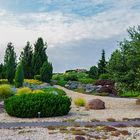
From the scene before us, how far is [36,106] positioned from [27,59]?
3872 centimetres

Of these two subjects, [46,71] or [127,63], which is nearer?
[127,63]

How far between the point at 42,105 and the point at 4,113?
2632 millimetres

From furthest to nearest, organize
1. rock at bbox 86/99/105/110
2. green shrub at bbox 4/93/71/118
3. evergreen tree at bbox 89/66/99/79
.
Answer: evergreen tree at bbox 89/66/99/79
rock at bbox 86/99/105/110
green shrub at bbox 4/93/71/118

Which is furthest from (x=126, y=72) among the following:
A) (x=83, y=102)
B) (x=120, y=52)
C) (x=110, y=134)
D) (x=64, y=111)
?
(x=110, y=134)

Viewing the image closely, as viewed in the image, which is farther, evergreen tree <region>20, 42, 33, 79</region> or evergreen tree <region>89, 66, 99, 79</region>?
evergreen tree <region>89, 66, 99, 79</region>

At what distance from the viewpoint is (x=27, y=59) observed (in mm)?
58250

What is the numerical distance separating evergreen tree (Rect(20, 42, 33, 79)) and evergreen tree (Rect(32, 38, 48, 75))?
2.89 ft

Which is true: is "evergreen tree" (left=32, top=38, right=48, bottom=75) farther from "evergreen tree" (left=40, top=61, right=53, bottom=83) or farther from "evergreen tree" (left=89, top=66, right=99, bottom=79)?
"evergreen tree" (left=89, top=66, right=99, bottom=79)

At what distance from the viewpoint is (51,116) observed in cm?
2031

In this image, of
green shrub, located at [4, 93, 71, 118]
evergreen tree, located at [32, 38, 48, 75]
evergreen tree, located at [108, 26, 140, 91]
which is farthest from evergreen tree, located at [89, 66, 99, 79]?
green shrub, located at [4, 93, 71, 118]

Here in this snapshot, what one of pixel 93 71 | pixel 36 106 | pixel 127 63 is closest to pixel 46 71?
pixel 93 71

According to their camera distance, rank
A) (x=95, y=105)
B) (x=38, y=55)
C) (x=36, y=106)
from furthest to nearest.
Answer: (x=38, y=55), (x=95, y=105), (x=36, y=106)

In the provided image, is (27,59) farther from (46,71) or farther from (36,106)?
(36,106)

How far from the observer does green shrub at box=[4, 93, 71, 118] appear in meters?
19.9
